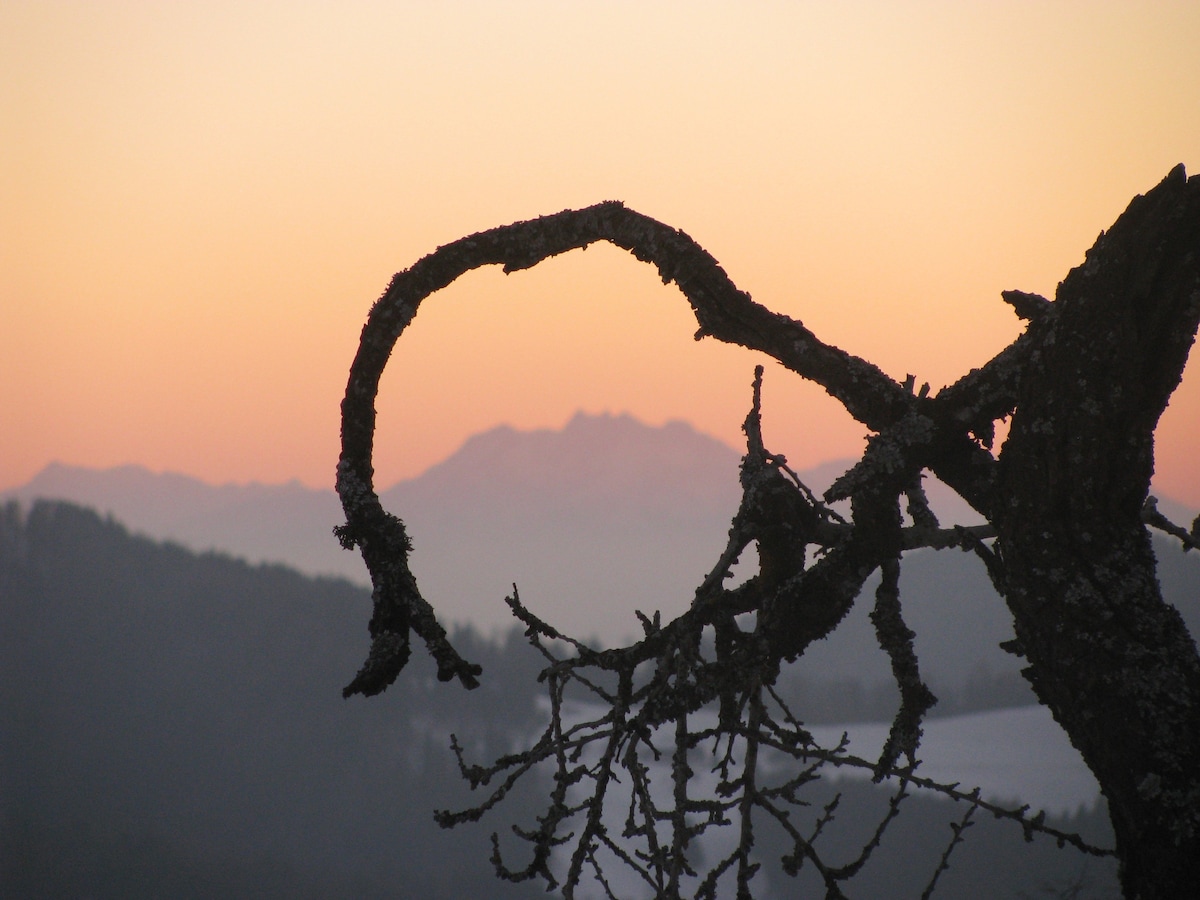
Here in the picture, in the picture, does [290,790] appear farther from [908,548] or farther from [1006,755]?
[908,548]

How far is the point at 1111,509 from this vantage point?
3727 millimetres

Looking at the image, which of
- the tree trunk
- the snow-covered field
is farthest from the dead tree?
the snow-covered field

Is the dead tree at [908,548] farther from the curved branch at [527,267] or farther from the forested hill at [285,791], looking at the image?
the forested hill at [285,791]

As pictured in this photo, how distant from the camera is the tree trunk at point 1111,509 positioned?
3514 millimetres

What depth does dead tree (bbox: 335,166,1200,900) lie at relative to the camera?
11.4ft

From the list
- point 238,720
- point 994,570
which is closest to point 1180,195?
point 994,570

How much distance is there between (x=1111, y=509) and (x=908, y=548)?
95 cm

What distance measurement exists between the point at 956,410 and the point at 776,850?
124430 millimetres

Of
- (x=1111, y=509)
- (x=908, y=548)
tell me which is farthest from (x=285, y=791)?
(x=1111, y=509)

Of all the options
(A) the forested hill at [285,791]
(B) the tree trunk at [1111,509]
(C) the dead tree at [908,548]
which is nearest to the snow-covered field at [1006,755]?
(A) the forested hill at [285,791]

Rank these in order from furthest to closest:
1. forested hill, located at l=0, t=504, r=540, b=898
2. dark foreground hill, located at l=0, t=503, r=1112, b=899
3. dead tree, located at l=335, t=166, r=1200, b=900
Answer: forested hill, located at l=0, t=504, r=540, b=898 → dark foreground hill, located at l=0, t=503, r=1112, b=899 → dead tree, located at l=335, t=166, r=1200, b=900

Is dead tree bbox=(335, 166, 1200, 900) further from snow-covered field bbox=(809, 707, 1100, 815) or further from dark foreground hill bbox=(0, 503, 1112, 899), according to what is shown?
dark foreground hill bbox=(0, 503, 1112, 899)

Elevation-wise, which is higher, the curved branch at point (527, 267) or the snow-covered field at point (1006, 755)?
the curved branch at point (527, 267)

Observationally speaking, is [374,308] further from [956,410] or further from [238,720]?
[238,720]
